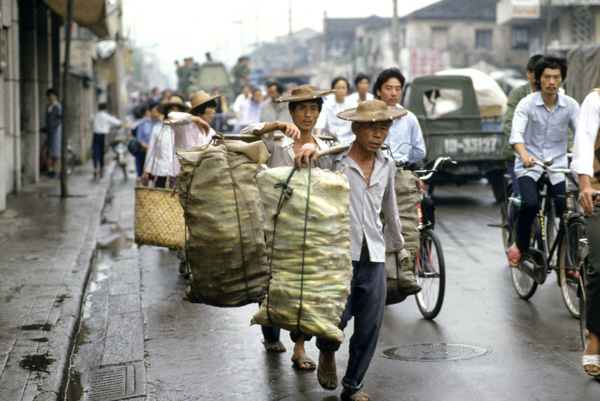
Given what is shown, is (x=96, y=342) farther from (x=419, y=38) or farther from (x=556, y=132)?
(x=419, y=38)

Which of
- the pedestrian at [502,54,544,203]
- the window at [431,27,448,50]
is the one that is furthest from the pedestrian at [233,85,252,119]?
the window at [431,27,448,50]

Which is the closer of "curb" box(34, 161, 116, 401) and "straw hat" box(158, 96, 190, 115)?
"curb" box(34, 161, 116, 401)

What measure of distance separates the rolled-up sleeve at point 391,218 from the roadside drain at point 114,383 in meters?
1.69

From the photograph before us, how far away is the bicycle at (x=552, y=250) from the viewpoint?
636 cm

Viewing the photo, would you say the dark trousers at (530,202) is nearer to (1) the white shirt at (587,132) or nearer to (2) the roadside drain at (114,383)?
(1) the white shirt at (587,132)

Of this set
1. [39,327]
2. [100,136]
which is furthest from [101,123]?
[39,327]

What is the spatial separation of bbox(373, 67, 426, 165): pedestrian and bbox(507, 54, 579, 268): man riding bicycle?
2.59 feet

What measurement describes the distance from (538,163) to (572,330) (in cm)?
132

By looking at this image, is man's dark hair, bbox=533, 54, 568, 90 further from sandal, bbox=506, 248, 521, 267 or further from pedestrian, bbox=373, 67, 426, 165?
sandal, bbox=506, 248, 521, 267

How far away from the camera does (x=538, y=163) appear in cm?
675

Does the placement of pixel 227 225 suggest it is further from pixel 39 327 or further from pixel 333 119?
pixel 333 119

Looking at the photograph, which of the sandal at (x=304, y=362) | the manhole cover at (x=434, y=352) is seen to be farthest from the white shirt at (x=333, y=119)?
the sandal at (x=304, y=362)

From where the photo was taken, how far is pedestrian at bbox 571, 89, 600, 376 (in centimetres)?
476

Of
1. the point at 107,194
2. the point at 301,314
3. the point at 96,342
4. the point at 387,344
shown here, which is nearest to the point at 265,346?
the point at 387,344
